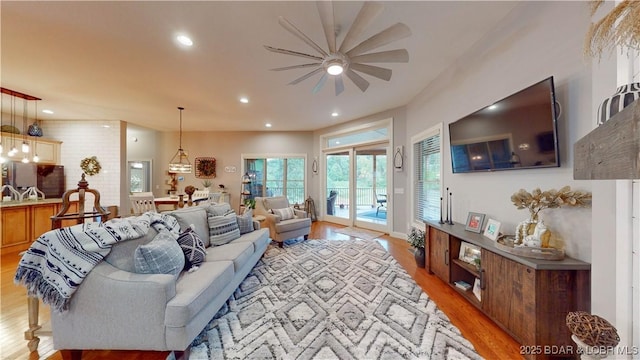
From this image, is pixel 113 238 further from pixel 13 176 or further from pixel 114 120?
pixel 114 120

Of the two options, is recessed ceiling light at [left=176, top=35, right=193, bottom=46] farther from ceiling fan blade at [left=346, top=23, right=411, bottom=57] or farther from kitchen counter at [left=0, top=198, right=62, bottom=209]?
kitchen counter at [left=0, top=198, right=62, bottom=209]

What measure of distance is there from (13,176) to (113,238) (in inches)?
209

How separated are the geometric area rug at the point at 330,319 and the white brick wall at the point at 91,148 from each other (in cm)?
525

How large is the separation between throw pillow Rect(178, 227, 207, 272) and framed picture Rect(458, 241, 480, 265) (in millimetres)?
2782

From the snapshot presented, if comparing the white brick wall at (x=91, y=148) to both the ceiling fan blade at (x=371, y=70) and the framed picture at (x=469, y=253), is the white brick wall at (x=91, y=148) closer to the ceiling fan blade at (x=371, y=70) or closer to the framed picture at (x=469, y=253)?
the ceiling fan blade at (x=371, y=70)

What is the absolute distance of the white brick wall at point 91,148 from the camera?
5.64 m

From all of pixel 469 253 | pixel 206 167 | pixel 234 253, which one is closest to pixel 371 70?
pixel 469 253

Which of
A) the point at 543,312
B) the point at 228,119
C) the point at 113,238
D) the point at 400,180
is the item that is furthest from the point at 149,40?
the point at 400,180

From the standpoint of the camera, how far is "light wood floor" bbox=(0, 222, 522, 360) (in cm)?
170

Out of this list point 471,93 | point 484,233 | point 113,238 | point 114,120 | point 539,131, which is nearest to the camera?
point 113,238

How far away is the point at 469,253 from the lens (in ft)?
8.27

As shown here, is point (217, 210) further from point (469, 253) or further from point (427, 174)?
point (427, 174)

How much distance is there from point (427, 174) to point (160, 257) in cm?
413

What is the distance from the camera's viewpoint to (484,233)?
2.37m
